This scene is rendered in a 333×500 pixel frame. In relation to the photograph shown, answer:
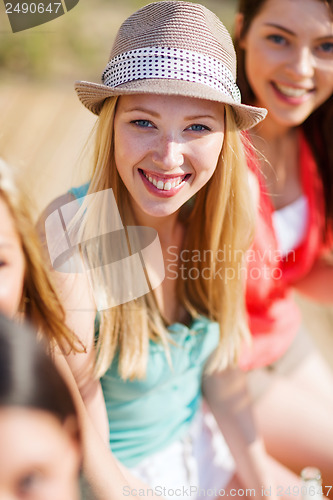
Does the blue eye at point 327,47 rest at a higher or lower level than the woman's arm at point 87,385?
higher

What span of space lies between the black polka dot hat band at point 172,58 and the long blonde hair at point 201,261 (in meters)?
0.05

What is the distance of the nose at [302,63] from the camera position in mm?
1189

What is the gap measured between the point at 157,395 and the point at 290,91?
0.75 metres

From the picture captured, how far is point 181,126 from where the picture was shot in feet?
2.97

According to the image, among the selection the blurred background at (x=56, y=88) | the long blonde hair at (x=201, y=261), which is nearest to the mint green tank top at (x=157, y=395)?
the long blonde hair at (x=201, y=261)

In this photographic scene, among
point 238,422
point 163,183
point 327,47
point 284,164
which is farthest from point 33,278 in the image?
point 284,164

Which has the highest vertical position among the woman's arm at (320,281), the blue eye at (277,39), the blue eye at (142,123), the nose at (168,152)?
the blue eye at (277,39)

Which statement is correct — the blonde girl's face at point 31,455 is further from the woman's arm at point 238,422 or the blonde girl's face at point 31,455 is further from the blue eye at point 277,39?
the blue eye at point 277,39

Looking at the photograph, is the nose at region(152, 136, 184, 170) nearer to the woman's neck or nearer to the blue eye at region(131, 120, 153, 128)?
the blue eye at region(131, 120, 153, 128)

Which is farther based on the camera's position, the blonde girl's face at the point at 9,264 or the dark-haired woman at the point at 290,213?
the dark-haired woman at the point at 290,213

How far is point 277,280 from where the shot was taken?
4.93 feet

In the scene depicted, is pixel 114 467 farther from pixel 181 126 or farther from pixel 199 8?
pixel 199 8

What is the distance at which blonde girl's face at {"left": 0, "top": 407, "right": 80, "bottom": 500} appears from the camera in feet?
1.93

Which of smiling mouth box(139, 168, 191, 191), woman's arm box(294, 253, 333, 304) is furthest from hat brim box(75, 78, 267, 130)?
woman's arm box(294, 253, 333, 304)
